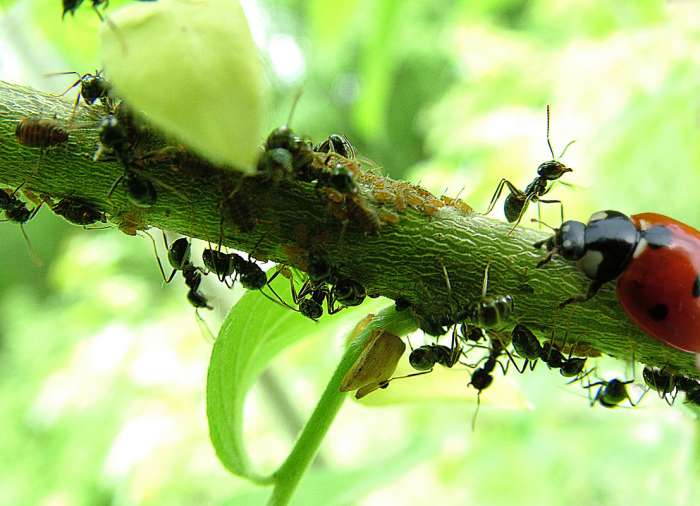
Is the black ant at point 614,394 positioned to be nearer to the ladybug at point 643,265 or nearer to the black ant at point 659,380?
the black ant at point 659,380

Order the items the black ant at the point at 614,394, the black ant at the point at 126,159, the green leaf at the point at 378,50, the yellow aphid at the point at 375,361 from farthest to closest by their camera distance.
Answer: the green leaf at the point at 378,50
the black ant at the point at 614,394
the yellow aphid at the point at 375,361
the black ant at the point at 126,159

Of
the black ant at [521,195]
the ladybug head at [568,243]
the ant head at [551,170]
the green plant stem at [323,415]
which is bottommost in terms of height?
the green plant stem at [323,415]

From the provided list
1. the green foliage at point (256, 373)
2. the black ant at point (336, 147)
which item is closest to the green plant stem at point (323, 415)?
the green foliage at point (256, 373)

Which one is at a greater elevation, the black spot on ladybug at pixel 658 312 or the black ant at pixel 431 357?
the black spot on ladybug at pixel 658 312

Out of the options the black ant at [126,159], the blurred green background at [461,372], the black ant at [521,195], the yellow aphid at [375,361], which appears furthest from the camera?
the blurred green background at [461,372]

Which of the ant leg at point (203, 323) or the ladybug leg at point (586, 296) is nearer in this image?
the ladybug leg at point (586, 296)

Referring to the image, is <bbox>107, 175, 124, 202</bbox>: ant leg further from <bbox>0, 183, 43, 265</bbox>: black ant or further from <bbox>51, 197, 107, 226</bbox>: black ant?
<bbox>0, 183, 43, 265</bbox>: black ant

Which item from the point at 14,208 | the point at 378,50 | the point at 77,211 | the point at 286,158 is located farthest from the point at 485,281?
the point at 378,50

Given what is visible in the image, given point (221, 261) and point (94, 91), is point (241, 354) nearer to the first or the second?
point (221, 261)

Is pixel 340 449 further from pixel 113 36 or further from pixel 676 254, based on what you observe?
pixel 113 36

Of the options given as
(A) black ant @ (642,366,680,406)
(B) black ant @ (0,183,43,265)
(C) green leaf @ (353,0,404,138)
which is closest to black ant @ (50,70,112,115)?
(B) black ant @ (0,183,43,265)
